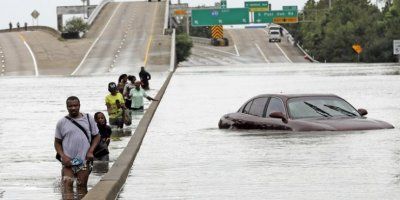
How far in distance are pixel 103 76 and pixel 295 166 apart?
55471mm

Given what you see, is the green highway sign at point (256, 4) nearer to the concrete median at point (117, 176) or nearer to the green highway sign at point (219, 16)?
the green highway sign at point (219, 16)

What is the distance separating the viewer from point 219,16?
14012 cm

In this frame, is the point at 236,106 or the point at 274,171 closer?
the point at 274,171

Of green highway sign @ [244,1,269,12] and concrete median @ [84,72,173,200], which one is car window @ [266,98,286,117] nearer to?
concrete median @ [84,72,173,200]

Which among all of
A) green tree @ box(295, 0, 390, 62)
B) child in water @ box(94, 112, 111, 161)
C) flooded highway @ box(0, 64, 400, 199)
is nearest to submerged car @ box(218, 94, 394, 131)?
flooded highway @ box(0, 64, 400, 199)

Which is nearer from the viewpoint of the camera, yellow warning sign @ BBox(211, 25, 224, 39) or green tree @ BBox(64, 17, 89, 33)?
green tree @ BBox(64, 17, 89, 33)

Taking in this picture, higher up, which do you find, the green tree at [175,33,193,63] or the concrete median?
the concrete median

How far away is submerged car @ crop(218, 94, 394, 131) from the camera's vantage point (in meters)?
24.1

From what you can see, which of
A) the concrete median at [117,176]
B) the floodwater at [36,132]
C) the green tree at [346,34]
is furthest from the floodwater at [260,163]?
the green tree at [346,34]

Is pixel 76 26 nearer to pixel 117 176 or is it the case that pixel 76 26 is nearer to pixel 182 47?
pixel 182 47

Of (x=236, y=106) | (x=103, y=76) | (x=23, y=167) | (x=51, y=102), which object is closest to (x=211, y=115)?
(x=236, y=106)

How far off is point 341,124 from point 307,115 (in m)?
1.18

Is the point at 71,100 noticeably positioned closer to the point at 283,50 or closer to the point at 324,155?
the point at 324,155

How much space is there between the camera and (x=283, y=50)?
141 meters
